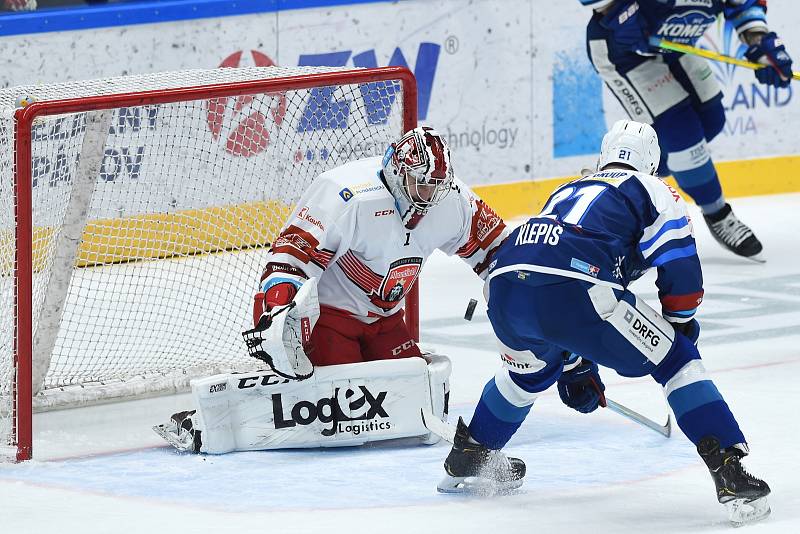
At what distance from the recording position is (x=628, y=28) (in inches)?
288

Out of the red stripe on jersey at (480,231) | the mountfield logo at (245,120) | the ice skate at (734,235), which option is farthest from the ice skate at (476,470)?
the ice skate at (734,235)

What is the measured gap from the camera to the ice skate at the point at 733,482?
373cm

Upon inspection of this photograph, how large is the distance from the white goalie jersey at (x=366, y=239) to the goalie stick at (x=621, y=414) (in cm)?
33

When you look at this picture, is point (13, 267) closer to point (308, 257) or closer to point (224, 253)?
point (308, 257)

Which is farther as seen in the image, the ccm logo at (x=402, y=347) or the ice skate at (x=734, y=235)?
the ice skate at (x=734, y=235)

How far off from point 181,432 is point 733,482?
5.30 ft

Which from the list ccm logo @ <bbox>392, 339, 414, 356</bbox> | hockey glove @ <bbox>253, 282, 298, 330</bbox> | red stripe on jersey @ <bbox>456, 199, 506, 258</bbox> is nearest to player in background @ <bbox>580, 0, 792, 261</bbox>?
red stripe on jersey @ <bbox>456, 199, 506, 258</bbox>

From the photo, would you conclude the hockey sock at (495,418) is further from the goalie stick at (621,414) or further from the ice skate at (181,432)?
the ice skate at (181,432)

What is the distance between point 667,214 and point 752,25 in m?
3.89

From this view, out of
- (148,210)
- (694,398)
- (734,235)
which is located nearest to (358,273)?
(694,398)

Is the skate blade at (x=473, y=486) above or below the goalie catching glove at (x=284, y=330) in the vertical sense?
below

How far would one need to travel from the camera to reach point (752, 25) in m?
7.47

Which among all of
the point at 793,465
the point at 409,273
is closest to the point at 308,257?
the point at 409,273

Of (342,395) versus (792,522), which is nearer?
(792,522)
